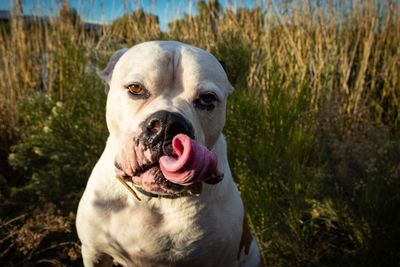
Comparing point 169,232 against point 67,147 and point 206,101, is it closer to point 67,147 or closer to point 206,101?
point 206,101

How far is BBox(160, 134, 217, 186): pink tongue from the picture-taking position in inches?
53.7

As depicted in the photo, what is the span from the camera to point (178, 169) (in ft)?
4.52

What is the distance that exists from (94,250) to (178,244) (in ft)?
1.48

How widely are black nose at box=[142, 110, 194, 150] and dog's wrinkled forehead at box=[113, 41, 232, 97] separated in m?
0.28

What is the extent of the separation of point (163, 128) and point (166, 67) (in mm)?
401

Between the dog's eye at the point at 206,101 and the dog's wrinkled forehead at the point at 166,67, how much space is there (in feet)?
0.14

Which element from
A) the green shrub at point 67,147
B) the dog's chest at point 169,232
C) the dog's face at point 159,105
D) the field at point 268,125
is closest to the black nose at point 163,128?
the dog's face at point 159,105

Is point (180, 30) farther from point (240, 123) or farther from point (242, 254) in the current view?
point (242, 254)

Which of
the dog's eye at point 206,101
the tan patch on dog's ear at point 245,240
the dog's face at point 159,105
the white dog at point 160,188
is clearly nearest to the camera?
the dog's face at point 159,105

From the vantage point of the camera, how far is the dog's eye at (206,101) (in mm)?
1774

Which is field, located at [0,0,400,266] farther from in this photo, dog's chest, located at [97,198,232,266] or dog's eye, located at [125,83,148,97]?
dog's eye, located at [125,83,148,97]

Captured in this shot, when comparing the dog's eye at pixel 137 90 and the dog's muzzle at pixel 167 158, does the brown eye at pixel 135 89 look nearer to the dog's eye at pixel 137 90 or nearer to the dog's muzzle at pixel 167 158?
the dog's eye at pixel 137 90

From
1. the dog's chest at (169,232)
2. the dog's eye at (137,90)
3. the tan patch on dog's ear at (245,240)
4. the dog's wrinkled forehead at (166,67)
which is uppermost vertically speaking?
the dog's wrinkled forehead at (166,67)

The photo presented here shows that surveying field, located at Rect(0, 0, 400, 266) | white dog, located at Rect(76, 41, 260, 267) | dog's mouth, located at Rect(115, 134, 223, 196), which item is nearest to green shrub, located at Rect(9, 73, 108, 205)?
field, located at Rect(0, 0, 400, 266)
